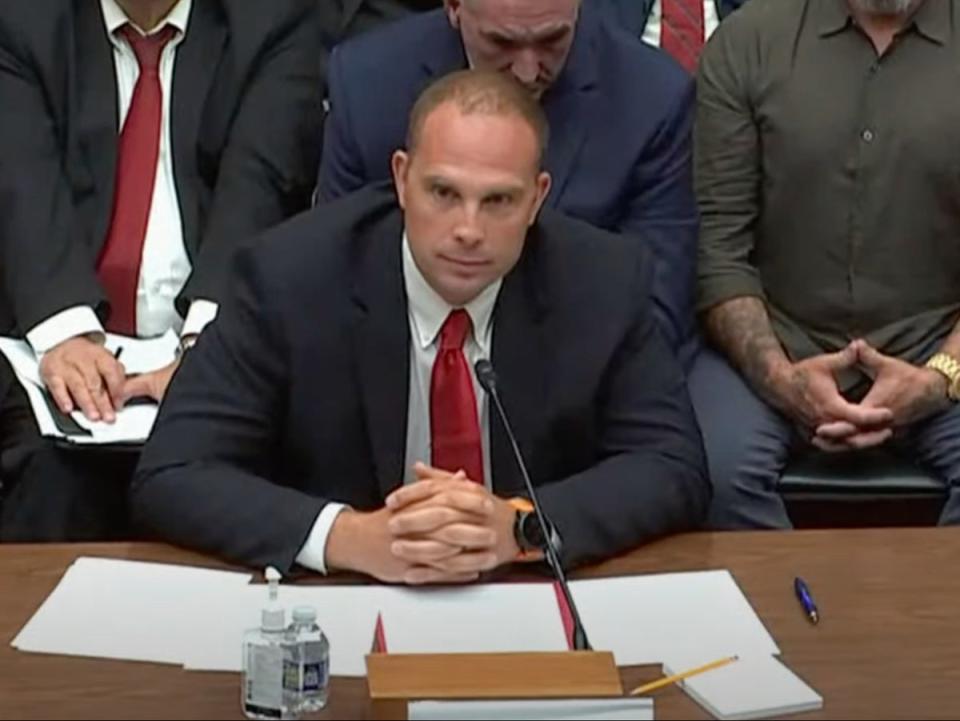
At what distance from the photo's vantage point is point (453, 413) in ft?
7.33

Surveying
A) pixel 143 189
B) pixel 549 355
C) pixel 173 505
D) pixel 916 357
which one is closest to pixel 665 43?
pixel 916 357

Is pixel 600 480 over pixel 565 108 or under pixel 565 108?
under

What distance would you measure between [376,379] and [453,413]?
0.10 meters

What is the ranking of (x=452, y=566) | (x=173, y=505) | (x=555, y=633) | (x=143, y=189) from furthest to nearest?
(x=143, y=189) → (x=173, y=505) → (x=452, y=566) → (x=555, y=633)

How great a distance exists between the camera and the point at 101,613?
184cm

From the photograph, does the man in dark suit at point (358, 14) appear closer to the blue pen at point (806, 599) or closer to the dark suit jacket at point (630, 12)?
the dark suit jacket at point (630, 12)

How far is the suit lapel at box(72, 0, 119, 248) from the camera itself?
3.01 m

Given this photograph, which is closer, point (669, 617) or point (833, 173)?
point (669, 617)

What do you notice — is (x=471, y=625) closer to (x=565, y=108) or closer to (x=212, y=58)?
(x=565, y=108)

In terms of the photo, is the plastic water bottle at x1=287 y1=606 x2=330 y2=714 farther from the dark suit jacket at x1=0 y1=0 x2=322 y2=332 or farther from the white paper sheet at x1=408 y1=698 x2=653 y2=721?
the dark suit jacket at x1=0 y1=0 x2=322 y2=332

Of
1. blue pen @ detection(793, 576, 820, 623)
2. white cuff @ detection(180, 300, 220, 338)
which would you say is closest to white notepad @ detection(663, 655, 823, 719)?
blue pen @ detection(793, 576, 820, 623)

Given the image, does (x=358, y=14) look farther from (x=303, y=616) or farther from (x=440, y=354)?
(x=303, y=616)

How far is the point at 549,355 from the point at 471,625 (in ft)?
1.68

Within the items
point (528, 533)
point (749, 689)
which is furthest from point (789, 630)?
point (528, 533)
